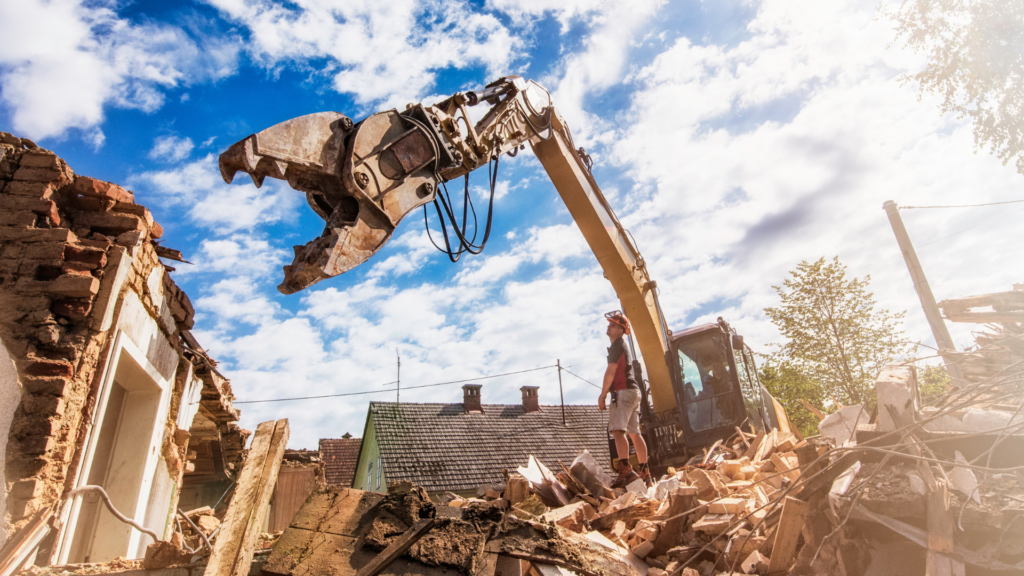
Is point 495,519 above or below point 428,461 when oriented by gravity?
below

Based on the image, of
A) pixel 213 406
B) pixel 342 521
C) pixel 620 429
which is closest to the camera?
pixel 342 521

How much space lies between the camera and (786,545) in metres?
3.38

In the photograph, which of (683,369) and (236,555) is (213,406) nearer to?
(236,555)

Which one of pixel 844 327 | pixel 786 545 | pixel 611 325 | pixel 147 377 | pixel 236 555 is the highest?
pixel 844 327

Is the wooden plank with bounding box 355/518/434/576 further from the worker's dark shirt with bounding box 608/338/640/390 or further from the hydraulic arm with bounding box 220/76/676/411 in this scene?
the worker's dark shirt with bounding box 608/338/640/390

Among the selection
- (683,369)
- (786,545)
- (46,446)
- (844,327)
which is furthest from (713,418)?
(844,327)

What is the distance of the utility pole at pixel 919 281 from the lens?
1169 cm

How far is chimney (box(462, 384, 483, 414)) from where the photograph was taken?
21000mm

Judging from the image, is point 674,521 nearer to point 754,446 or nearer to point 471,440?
point 754,446

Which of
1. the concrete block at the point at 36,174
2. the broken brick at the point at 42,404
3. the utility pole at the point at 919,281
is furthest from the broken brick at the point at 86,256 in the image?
the utility pole at the point at 919,281

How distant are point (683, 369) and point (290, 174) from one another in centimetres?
634

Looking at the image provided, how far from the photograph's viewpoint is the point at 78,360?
345 cm

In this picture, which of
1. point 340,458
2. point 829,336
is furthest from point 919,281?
point 340,458

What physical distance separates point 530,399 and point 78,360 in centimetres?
1938
